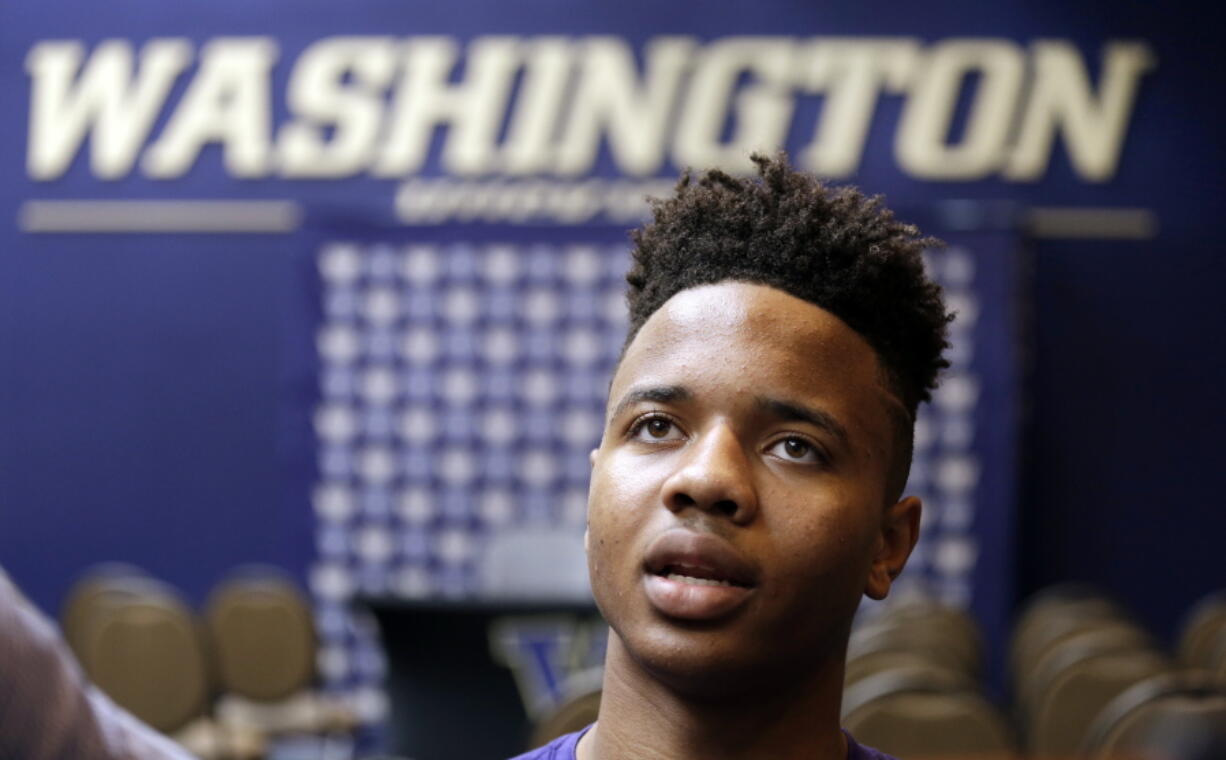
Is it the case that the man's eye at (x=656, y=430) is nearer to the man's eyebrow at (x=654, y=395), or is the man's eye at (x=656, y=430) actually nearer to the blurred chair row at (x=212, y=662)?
the man's eyebrow at (x=654, y=395)

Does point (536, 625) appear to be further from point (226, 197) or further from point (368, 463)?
point (226, 197)

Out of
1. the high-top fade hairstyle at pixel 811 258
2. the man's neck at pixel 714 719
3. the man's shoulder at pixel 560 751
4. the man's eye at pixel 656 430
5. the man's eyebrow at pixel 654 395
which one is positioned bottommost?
the man's shoulder at pixel 560 751

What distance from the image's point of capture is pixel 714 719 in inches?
43.4

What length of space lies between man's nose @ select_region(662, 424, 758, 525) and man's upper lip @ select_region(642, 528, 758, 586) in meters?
0.02

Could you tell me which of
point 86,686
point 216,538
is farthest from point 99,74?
point 86,686

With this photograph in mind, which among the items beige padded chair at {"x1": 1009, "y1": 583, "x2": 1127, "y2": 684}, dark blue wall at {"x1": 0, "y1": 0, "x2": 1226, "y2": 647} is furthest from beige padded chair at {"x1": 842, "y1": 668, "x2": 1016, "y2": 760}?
dark blue wall at {"x1": 0, "y1": 0, "x2": 1226, "y2": 647}

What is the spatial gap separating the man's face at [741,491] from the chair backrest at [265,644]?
490 cm

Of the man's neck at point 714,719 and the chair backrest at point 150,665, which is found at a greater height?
the man's neck at point 714,719

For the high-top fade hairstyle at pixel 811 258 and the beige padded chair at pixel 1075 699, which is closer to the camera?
the high-top fade hairstyle at pixel 811 258

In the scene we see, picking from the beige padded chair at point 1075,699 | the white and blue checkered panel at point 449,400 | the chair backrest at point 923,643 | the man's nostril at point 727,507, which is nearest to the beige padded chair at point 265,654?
the white and blue checkered panel at point 449,400

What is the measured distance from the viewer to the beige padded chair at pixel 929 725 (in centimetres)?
289

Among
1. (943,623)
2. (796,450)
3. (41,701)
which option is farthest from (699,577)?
(943,623)

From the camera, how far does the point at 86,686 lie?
1.01 meters

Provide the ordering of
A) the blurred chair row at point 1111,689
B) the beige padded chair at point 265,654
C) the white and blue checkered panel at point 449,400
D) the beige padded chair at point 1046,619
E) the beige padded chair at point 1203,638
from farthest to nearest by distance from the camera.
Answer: the white and blue checkered panel at point 449,400 → the beige padded chair at point 265,654 → the beige padded chair at point 1203,638 → the beige padded chair at point 1046,619 → the blurred chair row at point 1111,689
